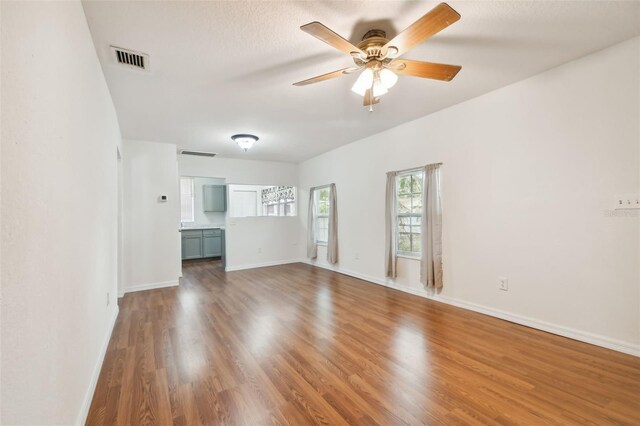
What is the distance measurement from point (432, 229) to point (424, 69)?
7.04 feet

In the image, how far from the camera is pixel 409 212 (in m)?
4.27

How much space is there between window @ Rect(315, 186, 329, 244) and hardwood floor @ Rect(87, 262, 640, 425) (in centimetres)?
284

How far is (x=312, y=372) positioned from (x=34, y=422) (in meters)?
1.58

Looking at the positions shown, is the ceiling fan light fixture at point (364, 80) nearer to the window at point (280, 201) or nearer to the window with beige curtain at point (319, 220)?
the window with beige curtain at point (319, 220)

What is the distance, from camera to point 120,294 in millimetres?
4266

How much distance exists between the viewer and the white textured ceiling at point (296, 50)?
6.10ft

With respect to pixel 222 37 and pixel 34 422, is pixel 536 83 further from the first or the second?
pixel 34 422

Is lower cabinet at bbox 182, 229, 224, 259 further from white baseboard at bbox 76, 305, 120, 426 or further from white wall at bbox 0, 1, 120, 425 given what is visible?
white wall at bbox 0, 1, 120, 425

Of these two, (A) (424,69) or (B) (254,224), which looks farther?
(B) (254,224)

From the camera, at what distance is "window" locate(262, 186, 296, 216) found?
7125 millimetres

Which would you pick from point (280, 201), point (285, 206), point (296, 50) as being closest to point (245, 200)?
point (280, 201)

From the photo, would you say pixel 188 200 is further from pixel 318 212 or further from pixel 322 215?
pixel 322 215

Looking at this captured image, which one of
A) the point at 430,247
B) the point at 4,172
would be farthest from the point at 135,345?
the point at 430,247

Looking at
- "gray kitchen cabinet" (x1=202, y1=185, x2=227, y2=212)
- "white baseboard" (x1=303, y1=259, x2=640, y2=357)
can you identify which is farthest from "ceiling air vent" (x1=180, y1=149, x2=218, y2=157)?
"white baseboard" (x1=303, y1=259, x2=640, y2=357)
